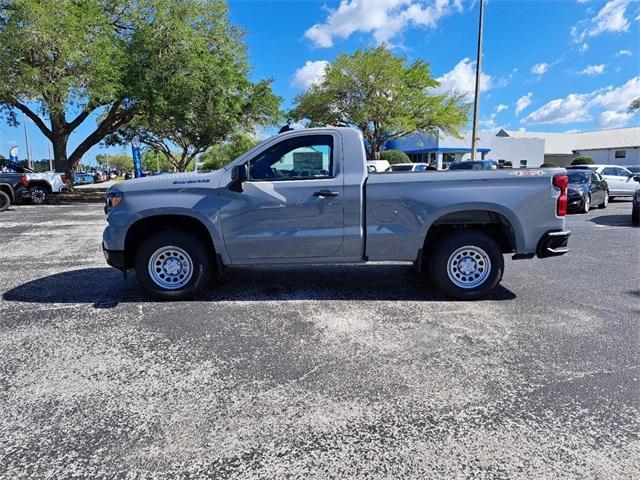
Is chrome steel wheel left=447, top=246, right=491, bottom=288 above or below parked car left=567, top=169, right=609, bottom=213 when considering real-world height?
below

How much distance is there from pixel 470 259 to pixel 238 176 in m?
2.89

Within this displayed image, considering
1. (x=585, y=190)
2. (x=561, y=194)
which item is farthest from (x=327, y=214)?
(x=585, y=190)

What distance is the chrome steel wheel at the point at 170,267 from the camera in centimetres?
504

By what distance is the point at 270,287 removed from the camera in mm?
5652

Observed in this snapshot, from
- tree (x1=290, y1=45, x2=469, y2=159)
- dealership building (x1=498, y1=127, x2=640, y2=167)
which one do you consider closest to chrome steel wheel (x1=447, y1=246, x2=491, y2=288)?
tree (x1=290, y1=45, x2=469, y2=159)

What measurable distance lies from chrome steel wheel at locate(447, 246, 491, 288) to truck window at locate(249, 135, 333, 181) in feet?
5.93

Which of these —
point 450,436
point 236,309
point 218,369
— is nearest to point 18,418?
point 218,369

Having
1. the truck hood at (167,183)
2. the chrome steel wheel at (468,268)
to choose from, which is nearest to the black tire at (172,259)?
the truck hood at (167,183)

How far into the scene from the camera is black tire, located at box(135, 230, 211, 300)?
5.01 meters

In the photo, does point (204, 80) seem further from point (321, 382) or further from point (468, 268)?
point (321, 382)

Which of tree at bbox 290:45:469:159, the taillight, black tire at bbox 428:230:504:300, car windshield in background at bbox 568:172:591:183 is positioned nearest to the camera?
the taillight

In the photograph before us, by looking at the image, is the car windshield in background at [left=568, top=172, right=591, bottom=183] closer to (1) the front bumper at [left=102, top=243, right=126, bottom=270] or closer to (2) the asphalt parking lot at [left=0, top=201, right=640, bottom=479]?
(2) the asphalt parking lot at [left=0, top=201, right=640, bottom=479]

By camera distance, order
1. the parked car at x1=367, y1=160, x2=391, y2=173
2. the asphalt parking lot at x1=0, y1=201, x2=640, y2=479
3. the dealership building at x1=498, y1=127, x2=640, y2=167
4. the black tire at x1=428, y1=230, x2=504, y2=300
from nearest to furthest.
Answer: the asphalt parking lot at x1=0, y1=201, x2=640, y2=479
the black tire at x1=428, y1=230, x2=504, y2=300
the parked car at x1=367, y1=160, x2=391, y2=173
the dealership building at x1=498, y1=127, x2=640, y2=167

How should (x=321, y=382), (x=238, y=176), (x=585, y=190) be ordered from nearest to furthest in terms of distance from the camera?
(x=321, y=382)
(x=238, y=176)
(x=585, y=190)
